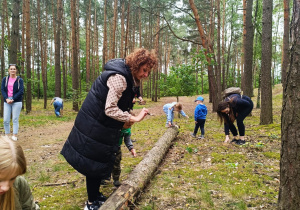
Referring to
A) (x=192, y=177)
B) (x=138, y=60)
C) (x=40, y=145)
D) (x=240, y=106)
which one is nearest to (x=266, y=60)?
(x=240, y=106)

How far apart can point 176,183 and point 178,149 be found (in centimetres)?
205

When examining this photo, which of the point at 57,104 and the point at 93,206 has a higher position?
the point at 57,104

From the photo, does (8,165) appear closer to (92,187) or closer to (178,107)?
(92,187)

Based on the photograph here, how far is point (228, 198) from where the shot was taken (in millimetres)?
2963

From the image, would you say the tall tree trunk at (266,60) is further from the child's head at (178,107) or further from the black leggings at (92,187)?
the black leggings at (92,187)

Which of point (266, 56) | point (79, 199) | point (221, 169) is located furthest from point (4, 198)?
point (266, 56)

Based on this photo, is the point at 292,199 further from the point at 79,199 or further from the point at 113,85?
the point at 79,199

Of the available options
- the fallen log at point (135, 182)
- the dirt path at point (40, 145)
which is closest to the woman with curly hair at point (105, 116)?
the fallen log at point (135, 182)

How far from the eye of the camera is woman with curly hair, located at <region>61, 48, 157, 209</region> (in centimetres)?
231

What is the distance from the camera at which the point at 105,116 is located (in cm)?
238

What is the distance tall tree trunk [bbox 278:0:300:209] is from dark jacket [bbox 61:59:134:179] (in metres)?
1.61

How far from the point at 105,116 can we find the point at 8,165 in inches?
43.8

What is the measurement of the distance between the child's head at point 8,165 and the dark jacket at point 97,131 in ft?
3.03

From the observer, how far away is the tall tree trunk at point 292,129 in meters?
1.91
